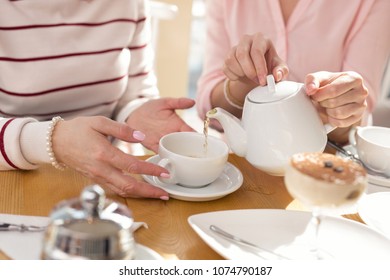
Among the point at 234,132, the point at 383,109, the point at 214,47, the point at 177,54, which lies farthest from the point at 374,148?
the point at 383,109

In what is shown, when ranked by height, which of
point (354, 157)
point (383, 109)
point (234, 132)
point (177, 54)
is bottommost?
point (383, 109)

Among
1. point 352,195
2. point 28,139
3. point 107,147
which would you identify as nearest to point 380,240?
point 352,195

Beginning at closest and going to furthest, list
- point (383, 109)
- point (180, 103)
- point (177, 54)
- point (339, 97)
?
1. point (339, 97)
2. point (180, 103)
3. point (177, 54)
4. point (383, 109)

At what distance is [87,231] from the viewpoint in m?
0.65

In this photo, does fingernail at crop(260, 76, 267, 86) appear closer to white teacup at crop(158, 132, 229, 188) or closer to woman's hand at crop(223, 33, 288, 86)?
woman's hand at crop(223, 33, 288, 86)

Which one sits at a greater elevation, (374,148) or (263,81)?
(263,81)

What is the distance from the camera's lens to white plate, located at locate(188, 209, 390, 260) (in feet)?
2.85

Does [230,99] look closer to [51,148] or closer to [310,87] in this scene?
[310,87]

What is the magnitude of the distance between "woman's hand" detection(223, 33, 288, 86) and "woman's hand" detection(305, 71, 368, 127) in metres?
0.08

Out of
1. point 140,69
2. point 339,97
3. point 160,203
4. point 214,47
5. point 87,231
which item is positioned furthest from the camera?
point 214,47

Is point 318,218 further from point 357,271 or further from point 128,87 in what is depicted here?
point 128,87

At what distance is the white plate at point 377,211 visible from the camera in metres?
0.98

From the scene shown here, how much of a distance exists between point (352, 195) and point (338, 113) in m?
0.39

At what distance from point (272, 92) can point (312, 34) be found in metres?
0.62
